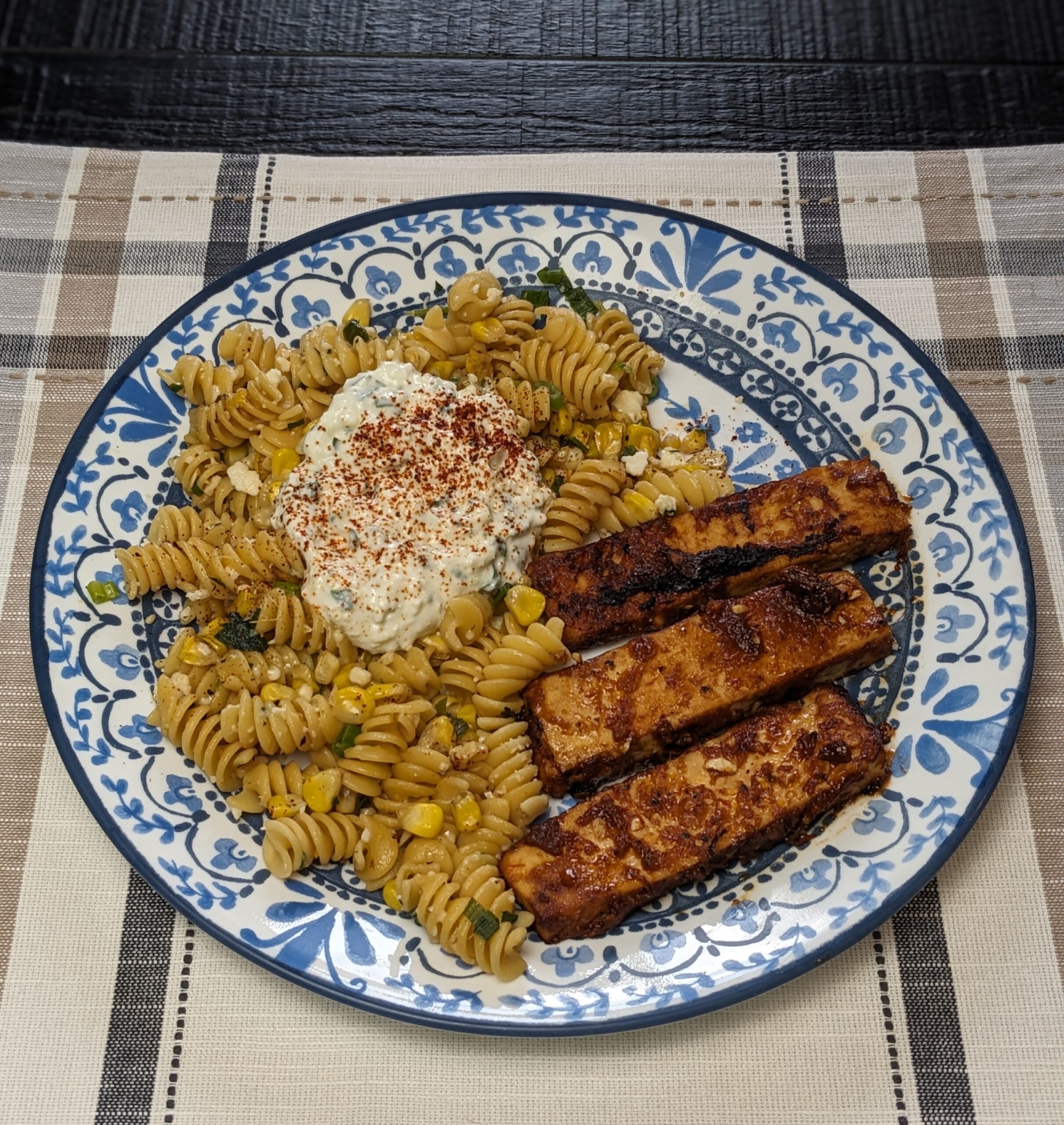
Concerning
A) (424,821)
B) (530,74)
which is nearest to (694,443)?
(424,821)

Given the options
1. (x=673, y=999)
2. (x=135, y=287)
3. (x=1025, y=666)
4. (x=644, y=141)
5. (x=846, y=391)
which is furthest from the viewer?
(x=644, y=141)

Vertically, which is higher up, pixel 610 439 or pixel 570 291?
pixel 570 291

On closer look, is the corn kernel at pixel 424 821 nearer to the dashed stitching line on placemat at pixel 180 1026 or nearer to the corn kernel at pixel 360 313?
the dashed stitching line on placemat at pixel 180 1026

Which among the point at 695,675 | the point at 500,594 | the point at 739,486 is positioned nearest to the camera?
the point at 695,675

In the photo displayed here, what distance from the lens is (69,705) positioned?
4.71m

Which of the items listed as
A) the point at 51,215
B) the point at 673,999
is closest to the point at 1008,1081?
the point at 673,999

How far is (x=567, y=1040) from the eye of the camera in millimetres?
4441

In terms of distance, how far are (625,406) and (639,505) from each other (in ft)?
1.72

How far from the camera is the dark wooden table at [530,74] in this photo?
6762mm

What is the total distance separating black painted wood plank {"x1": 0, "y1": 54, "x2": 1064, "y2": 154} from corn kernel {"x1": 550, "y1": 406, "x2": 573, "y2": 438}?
2.15 meters

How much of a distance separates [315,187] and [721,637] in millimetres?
3451

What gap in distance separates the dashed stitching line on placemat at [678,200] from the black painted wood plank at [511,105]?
54cm

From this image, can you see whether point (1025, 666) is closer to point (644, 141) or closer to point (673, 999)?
point (673, 999)

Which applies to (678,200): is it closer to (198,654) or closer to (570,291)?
(570,291)
